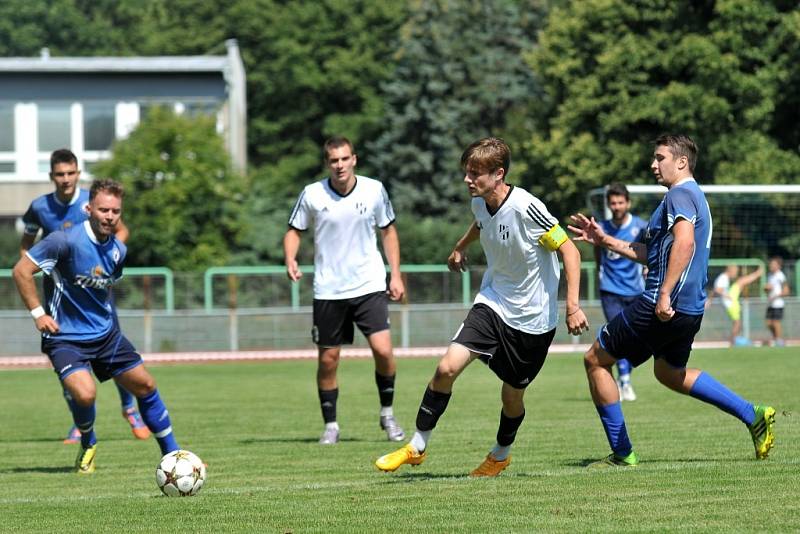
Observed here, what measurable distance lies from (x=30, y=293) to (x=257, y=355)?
20.5 m

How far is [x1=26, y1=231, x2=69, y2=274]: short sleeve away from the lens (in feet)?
31.3

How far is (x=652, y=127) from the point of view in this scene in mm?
40812

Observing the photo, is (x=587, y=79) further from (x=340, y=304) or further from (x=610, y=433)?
(x=610, y=433)

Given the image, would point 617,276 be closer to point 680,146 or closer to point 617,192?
point 617,192

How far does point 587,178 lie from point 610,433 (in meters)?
32.3

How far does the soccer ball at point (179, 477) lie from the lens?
8031 mm

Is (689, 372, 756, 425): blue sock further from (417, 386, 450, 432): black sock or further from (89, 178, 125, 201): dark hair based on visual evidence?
(89, 178, 125, 201): dark hair

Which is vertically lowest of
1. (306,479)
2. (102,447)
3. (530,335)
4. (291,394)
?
(291,394)

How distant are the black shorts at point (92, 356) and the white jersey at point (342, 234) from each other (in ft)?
7.31

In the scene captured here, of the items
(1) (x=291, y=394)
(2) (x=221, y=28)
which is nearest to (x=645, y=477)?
(1) (x=291, y=394)

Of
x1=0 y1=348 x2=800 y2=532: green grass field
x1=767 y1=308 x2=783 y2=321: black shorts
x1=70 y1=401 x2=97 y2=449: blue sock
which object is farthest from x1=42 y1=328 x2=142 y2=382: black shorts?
x1=767 y1=308 x2=783 y2=321: black shorts

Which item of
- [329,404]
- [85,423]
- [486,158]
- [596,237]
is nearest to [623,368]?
[329,404]

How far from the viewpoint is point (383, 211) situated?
1156 centimetres

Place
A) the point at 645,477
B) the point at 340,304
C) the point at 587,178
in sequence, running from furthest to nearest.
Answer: the point at 587,178 → the point at 340,304 → the point at 645,477
